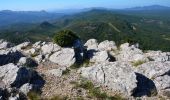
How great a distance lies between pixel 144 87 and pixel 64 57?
13.8 meters

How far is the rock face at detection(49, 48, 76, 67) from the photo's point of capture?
41750 mm

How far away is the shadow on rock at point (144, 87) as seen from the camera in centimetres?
3228

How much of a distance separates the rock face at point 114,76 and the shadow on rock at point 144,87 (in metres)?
0.86

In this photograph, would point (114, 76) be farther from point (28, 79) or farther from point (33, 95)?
point (28, 79)

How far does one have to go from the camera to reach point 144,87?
1307 inches

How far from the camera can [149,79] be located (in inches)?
1359

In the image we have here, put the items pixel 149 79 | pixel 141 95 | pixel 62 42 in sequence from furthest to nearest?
1. pixel 62 42
2. pixel 149 79
3. pixel 141 95

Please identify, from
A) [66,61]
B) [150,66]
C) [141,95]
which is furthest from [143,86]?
[66,61]

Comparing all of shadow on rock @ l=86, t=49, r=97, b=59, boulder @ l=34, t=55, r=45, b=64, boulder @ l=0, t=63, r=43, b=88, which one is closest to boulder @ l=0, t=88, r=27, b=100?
boulder @ l=0, t=63, r=43, b=88

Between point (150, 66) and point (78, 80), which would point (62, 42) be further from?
point (150, 66)

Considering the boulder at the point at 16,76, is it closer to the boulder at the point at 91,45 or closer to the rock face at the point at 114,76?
the rock face at the point at 114,76

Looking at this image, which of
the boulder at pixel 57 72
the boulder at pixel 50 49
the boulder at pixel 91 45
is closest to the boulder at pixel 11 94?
the boulder at pixel 57 72

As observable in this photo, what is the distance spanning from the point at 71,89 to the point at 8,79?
7.12 m

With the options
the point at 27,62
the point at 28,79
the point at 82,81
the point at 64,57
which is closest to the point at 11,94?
the point at 28,79
